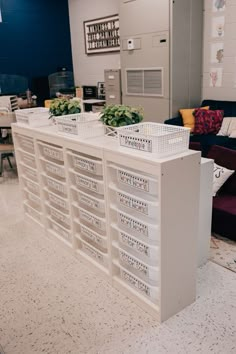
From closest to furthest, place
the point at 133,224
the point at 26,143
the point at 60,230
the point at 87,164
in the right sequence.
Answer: the point at 133,224
the point at 87,164
the point at 60,230
the point at 26,143

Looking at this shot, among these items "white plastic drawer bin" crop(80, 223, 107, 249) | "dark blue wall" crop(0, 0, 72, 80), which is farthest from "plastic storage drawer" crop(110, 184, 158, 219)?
"dark blue wall" crop(0, 0, 72, 80)

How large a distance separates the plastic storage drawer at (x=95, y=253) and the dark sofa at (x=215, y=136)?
6.91 feet

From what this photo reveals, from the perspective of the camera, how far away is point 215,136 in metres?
4.44

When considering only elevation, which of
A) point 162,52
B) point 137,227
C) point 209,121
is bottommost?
point 137,227

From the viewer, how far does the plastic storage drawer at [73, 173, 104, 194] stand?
2.20 meters

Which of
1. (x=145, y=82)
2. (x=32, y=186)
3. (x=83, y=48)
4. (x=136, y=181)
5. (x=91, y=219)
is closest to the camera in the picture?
(x=136, y=181)

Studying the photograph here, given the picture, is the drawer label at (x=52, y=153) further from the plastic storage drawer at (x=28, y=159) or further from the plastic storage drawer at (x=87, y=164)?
the plastic storage drawer at (x=28, y=159)

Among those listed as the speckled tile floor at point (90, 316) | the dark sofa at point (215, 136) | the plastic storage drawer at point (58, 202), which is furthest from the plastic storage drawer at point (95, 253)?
the dark sofa at point (215, 136)

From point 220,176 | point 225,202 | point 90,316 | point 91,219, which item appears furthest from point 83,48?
point 90,316

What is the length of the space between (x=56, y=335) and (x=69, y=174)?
3.63 feet

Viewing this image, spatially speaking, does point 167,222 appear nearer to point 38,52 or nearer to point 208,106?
point 208,106

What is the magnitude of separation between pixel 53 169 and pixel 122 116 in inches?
33.6

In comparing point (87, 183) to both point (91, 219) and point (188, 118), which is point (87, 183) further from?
point (188, 118)

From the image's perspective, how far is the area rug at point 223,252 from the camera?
8.16 ft
